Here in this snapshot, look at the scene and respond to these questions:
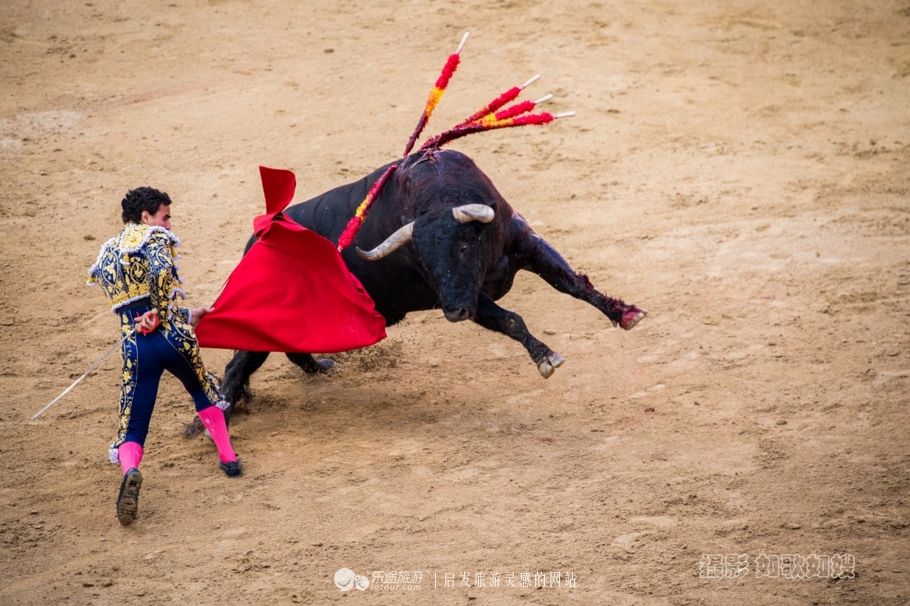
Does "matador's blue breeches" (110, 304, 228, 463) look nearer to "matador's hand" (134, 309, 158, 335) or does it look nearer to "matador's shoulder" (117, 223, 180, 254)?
"matador's hand" (134, 309, 158, 335)

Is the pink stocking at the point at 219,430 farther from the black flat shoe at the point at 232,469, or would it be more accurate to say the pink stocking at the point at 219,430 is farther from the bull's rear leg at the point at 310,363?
the bull's rear leg at the point at 310,363

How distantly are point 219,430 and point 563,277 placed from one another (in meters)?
2.03

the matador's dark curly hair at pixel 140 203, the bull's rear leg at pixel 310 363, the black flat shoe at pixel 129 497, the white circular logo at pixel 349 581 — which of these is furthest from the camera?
the bull's rear leg at pixel 310 363

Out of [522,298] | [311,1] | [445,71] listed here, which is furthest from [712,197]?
[311,1]

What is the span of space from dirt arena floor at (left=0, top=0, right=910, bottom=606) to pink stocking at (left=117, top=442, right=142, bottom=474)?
1.05 ft

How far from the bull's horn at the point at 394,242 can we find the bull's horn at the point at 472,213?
28 centimetres

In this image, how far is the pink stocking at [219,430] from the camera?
16.2 ft

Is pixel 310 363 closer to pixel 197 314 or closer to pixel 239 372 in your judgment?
pixel 239 372

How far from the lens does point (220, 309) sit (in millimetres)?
5168

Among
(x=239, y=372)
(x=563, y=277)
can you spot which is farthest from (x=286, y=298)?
(x=563, y=277)

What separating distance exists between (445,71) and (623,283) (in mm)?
2192

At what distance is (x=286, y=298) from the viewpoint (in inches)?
207

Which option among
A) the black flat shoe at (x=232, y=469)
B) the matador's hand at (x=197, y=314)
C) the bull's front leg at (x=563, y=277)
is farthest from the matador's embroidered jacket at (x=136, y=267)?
the bull's front leg at (x=563, y=277)

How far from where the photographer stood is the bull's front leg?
542cm
